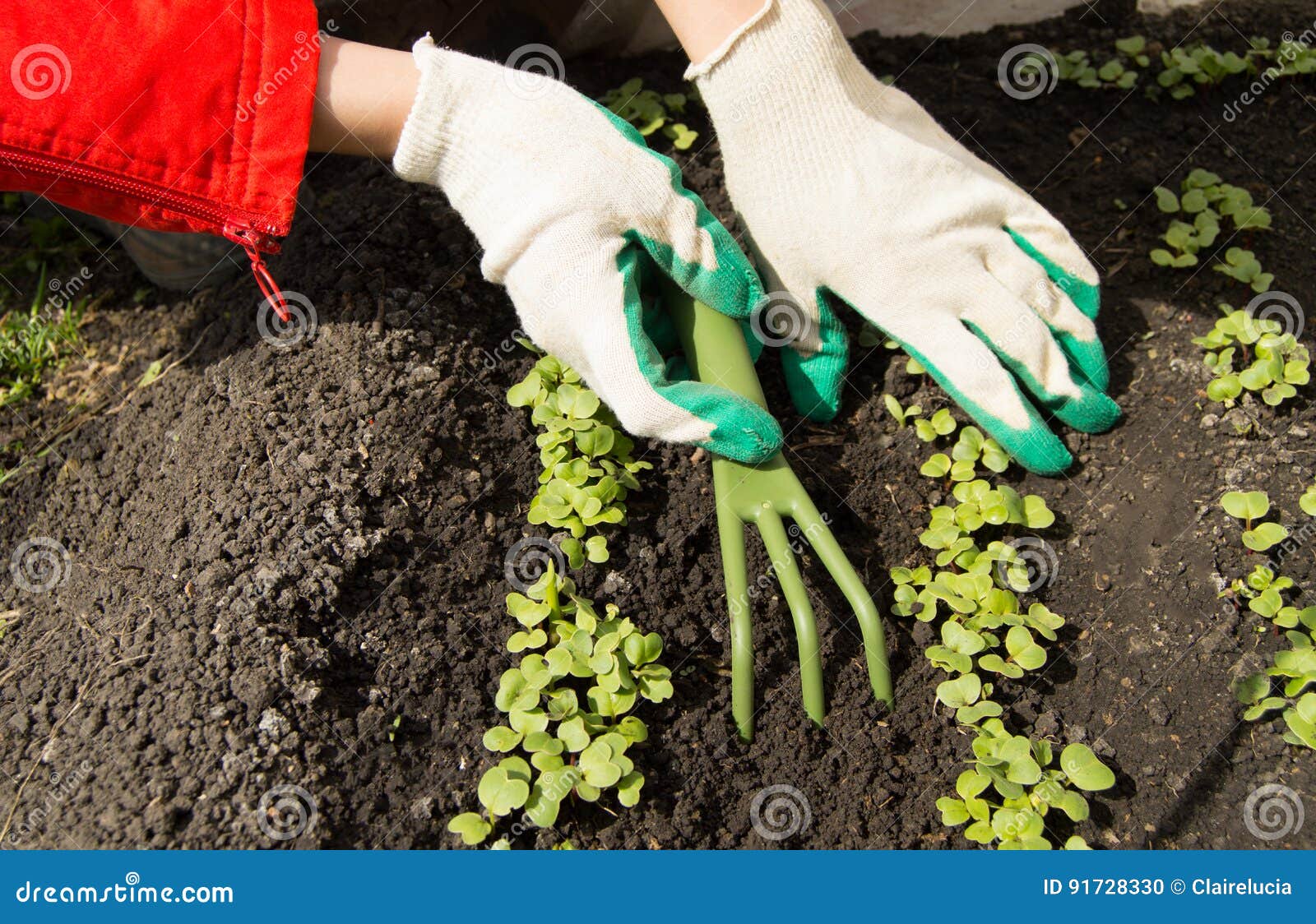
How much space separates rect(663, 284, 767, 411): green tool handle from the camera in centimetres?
180

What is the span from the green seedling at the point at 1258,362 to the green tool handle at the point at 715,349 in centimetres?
96

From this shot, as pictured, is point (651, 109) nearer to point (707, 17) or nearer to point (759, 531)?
point (707, 17)

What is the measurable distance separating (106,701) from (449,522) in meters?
0.64

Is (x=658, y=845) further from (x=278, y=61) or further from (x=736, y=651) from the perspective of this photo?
(x=278, y=61)

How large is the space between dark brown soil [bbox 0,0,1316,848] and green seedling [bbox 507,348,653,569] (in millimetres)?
67

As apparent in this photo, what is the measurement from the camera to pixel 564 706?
165 centimetres

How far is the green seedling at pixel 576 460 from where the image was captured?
183cm

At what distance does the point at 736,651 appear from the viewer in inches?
65.8

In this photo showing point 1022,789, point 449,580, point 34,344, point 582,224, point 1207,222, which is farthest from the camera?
point 34,344

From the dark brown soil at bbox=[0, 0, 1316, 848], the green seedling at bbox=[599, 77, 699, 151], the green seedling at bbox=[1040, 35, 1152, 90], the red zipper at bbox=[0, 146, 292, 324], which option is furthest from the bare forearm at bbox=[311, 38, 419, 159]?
the green seedling at bbox=[1040, 35, 1152, 90]

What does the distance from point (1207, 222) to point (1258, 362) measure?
43 cm

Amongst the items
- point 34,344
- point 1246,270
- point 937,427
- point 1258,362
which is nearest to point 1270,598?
point 1258,362

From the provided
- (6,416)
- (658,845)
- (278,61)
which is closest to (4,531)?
(6,416)

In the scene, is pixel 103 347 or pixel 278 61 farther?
pixel 103 347
